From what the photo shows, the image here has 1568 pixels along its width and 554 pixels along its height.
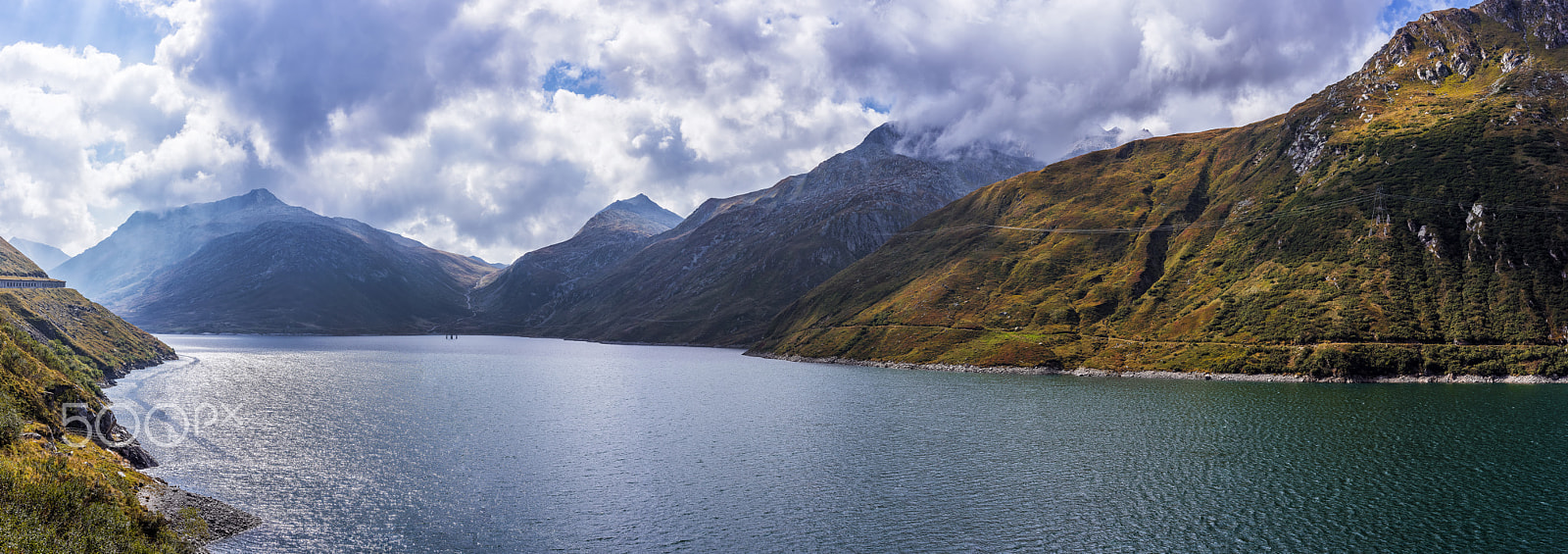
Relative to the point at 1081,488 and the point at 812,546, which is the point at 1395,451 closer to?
the point at 1081,488

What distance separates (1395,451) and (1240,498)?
2829 centimetres

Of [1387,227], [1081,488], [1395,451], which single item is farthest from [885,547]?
[1387,227]

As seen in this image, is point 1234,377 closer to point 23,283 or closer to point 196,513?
point 196,513

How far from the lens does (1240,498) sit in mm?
57812

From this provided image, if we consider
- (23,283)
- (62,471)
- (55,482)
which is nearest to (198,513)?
(62,471)

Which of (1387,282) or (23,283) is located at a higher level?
(1387,282)

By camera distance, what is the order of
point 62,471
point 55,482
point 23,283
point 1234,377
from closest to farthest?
point 55,482
point 62,471
point 1234,377
point 23,283

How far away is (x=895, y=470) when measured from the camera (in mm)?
70625

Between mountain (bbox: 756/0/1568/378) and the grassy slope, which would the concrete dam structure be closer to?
the grassy slope

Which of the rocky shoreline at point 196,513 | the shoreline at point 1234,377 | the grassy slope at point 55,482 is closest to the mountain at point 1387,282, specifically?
the shoreline at point 1234,377

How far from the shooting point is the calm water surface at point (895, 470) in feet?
166

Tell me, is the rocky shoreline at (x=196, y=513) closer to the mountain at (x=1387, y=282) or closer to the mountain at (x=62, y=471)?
the mountain at (x=62, y=471)

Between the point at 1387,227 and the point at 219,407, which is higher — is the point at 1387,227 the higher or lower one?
the higher one

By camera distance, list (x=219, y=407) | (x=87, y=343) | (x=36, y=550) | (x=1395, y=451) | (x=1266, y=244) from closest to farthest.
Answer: (x=36, y=550)
(x=1395, y=451)
(x=219, y=407)
(x=87, y=343)
(x=1266, y=244)
